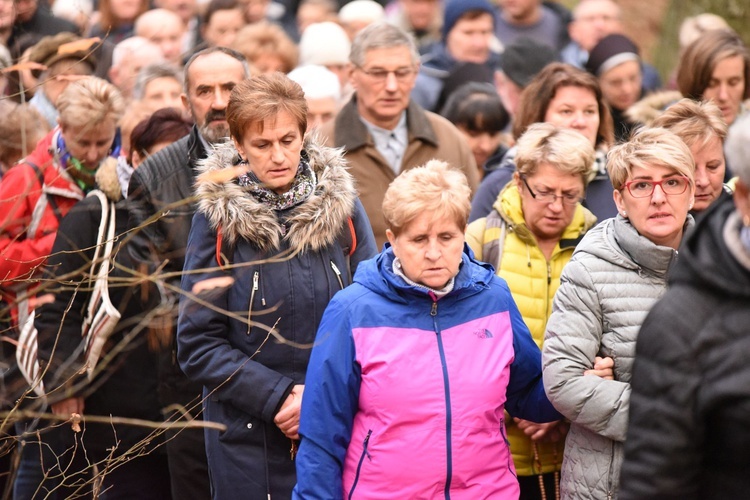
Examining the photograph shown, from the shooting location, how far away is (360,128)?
267 inches

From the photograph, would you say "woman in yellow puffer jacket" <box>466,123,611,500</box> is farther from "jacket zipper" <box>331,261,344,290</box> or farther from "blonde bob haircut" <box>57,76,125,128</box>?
"blonde bob haircut" <box>57,76,125,128</box>

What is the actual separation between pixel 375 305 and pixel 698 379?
1.67 metres

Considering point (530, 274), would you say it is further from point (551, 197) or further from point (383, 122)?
point (383, 122)

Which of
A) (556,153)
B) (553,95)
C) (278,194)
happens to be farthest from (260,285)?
(553,95)

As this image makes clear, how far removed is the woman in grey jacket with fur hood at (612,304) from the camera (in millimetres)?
4527

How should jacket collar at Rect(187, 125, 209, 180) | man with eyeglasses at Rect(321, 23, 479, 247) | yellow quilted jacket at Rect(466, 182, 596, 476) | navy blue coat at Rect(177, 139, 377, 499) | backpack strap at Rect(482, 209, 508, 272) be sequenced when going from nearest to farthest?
1. navy blue coat at Rect(177, 139, 377, 499)
2. yellow quilted jacket at Rect(466, 182, 596, 476)
3. backpack strap at Rect(482, 209, 508, 272)
4. jacket collar at Rect(187, 125, 209, 180)
5. man with eyeglasses at Rect(321, 23, 479, 247)

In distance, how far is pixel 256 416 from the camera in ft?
16.0

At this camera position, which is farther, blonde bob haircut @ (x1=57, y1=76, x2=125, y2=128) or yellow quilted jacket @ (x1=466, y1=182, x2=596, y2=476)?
blonde bob haircut @ (x1=57, y1=76, x2=125, y2=128)

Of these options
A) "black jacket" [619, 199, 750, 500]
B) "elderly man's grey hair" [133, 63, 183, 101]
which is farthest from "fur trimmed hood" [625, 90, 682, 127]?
→ "black jacket" [619, 199, 750, 500]

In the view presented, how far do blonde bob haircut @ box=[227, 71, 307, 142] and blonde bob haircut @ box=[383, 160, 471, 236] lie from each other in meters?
0.61

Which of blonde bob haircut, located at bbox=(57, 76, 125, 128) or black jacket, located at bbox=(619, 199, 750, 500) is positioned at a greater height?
black jacket, located at bbox=(619, 199, 750, 500)

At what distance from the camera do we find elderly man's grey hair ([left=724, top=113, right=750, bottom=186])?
9.82ft

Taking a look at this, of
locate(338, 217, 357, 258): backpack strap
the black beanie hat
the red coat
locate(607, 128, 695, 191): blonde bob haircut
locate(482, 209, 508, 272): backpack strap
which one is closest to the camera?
locate(607, 128, 695, 191): blonde bob haircut

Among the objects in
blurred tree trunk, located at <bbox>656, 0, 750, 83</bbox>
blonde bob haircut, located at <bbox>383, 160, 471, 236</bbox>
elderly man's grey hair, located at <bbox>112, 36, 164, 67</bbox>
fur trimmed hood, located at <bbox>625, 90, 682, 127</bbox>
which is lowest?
blurred tree trunk, located at <bbox>656, 0, 750, 83</bbox>
